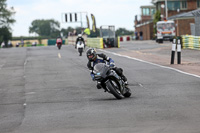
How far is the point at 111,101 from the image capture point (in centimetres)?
1120

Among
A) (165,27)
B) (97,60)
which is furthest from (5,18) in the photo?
(97,60)

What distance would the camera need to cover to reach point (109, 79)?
11398 mm

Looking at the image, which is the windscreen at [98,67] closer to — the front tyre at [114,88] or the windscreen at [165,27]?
the front tyre at [114,88]

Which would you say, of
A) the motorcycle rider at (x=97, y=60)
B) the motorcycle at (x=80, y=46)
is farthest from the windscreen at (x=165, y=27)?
the motorcycle rider at (x=97, y=60)

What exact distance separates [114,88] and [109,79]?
0.86ft

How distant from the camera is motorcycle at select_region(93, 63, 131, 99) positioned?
11297 millimetres

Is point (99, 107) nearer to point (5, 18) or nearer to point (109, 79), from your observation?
point (109, 79)

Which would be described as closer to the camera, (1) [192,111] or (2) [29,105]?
(1) [192,111]

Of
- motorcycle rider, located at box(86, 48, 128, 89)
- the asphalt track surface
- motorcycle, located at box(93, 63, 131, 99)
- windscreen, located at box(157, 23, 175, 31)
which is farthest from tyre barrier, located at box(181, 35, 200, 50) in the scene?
motorcycle, located at box(93, 63, 131, 99)

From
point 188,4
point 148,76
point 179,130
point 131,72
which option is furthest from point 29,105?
point 188,4

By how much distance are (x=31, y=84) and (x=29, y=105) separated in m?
5.48

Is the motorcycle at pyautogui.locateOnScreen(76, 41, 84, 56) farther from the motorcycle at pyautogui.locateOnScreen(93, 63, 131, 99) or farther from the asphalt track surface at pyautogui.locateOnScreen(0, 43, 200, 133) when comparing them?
the motorcycle at pyautogui.locateOnScreen(93, 63, 131, 99)

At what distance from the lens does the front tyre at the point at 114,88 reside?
445 inches

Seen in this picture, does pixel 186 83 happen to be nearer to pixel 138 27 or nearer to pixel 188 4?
pixel 188 4
